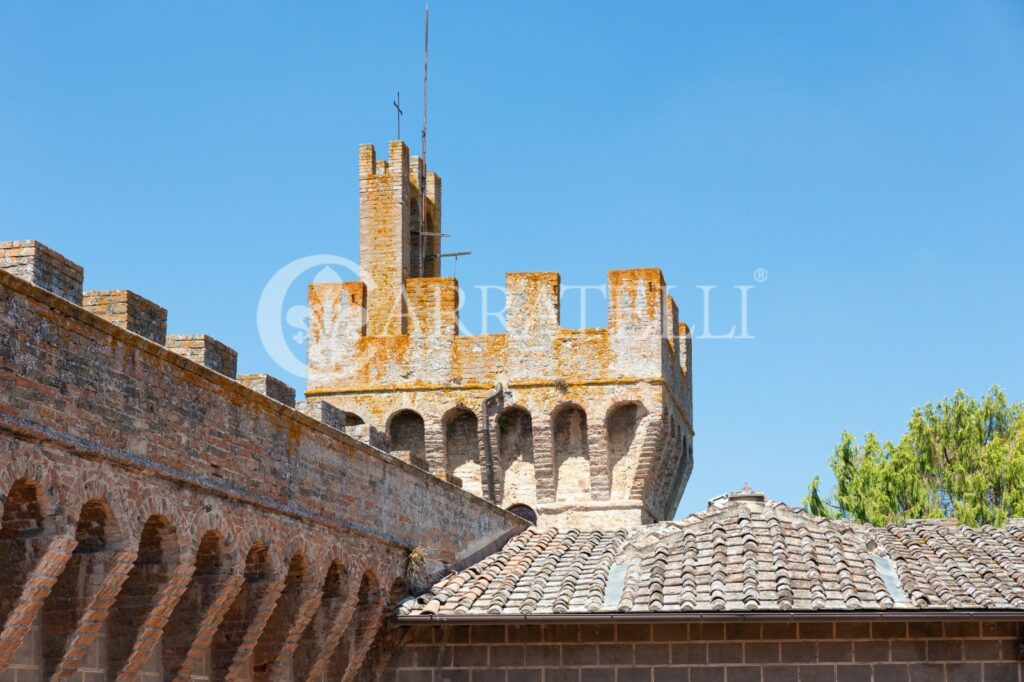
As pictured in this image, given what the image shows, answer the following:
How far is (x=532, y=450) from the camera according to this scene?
Answer: 98.4ft

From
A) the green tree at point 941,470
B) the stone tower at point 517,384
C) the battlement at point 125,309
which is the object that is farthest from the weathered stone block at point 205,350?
the green tree at point 941,470

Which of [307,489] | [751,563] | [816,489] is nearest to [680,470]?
[816,489]

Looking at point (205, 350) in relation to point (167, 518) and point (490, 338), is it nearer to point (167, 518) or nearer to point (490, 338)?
point (167, 518)

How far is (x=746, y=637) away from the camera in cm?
1641

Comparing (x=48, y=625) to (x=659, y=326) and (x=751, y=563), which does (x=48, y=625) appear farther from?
(x=659, y=326)

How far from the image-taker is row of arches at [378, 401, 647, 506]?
29.7m

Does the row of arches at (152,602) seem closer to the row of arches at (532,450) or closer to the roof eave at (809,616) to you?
the roof eave at (809,616)

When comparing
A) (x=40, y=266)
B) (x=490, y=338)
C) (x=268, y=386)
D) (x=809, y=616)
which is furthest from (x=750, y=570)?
(x=490, y=338)

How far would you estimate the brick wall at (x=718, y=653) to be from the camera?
16188mm

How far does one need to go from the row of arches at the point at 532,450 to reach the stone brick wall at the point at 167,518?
12625mm

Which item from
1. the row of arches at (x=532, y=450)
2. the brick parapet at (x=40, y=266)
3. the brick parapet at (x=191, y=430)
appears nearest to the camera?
the brick parapet at (x=191, y=430)

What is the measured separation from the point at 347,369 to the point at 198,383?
56.6 ft

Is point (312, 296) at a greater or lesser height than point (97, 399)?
greater

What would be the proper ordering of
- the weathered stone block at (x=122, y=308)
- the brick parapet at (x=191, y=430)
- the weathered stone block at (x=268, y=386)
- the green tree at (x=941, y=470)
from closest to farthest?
the brick parapet at (x=191, y=430)
the weathered stone block at (x=122, y=308)
the weathered stone block at (x=268, y=386)
the green tree at (x=941, y=470)
